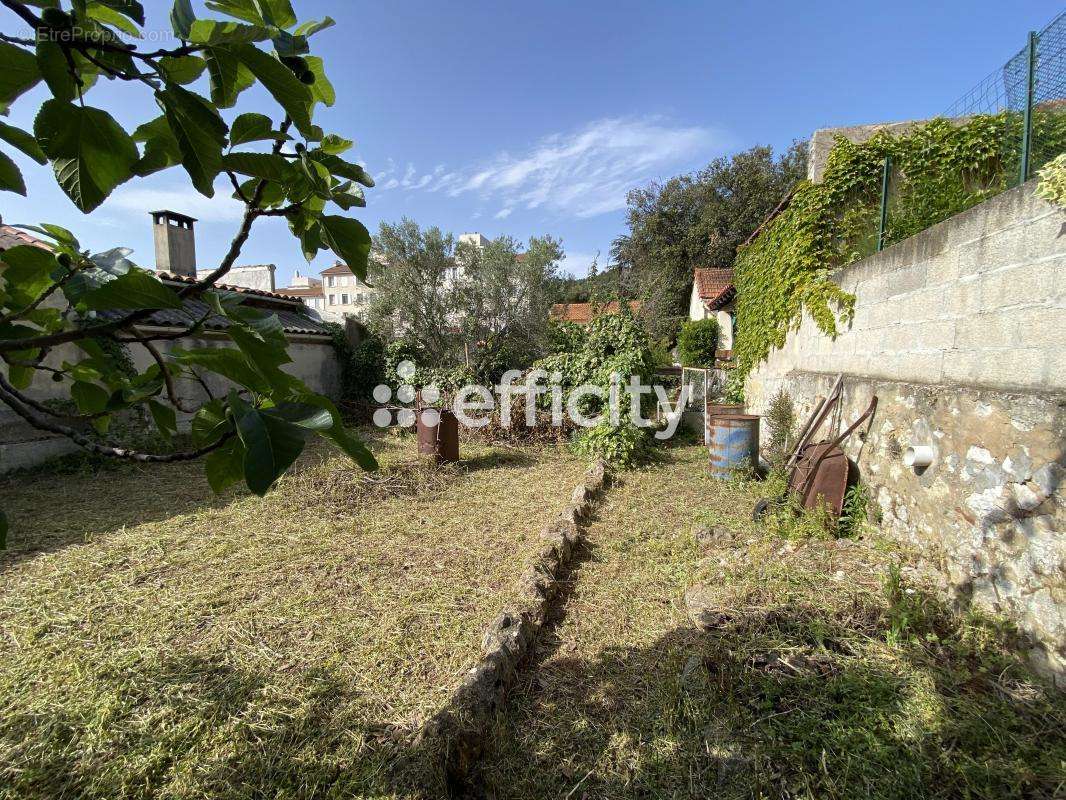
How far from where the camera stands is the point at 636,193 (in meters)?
24.0

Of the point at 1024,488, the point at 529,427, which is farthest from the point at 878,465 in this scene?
the point at 529,427

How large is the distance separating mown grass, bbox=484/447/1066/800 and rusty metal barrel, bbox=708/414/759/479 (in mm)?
2657

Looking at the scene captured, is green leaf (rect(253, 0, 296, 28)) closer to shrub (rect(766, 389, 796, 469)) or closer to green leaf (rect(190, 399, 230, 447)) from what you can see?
green leaf (rect(190, 399, 230, 447))

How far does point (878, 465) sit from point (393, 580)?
4013 mm

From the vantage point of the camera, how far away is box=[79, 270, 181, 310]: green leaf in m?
0.58

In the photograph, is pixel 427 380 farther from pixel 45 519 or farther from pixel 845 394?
pixel 845 394

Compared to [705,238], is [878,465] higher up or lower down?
lower down

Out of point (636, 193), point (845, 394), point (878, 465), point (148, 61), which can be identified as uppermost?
point (636, 193)

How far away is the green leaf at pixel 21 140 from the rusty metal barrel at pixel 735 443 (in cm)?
640

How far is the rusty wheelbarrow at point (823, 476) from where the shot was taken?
4004mm

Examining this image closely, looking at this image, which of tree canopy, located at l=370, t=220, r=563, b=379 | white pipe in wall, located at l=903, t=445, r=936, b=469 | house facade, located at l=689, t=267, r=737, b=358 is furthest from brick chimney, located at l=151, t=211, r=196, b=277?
house facade, located at l=689, t=267, r=737, b=358

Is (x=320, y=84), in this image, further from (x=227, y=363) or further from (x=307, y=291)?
(x=307, y=291)

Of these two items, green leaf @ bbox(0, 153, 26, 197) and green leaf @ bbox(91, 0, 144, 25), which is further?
green leaf @ bbox(0, 153, 26, 197)

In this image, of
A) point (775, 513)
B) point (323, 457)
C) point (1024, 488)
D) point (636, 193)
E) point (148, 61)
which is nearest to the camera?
point (148, 61)
